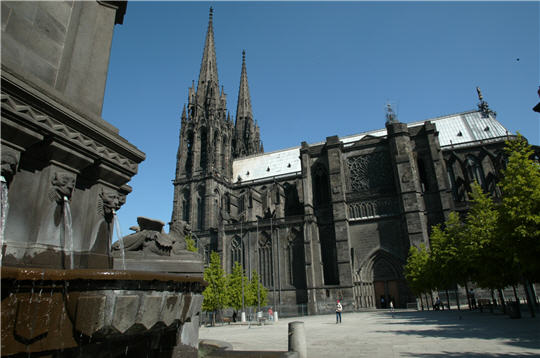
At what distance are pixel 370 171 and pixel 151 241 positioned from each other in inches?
1484

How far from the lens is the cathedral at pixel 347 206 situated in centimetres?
3441

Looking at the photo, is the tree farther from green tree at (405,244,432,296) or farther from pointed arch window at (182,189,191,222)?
pointed arch window at (182,189,191,222)

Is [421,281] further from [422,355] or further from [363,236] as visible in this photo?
[422,355]

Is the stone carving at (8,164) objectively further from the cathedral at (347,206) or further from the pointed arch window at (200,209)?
the pointed arch window at (200,209)

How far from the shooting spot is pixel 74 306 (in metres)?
2.35

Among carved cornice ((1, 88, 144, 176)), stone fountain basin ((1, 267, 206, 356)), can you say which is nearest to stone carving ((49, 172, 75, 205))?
carved cornice ((1, 88, 144, 176))

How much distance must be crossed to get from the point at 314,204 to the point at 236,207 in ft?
41.1

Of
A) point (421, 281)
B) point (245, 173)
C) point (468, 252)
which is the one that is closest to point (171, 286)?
point (468, 252)

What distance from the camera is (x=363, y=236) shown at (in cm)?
3625

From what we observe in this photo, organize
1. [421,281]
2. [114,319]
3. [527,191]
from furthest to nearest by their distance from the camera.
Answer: [421,281] → [527,191] → [114,319]

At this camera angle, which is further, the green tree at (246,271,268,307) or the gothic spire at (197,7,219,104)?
the gothic spire at (197,7,219,104)

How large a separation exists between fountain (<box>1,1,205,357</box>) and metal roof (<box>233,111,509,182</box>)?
1583 inches

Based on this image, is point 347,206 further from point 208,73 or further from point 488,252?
point 208,73

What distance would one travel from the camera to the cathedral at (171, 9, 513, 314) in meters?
34.4
